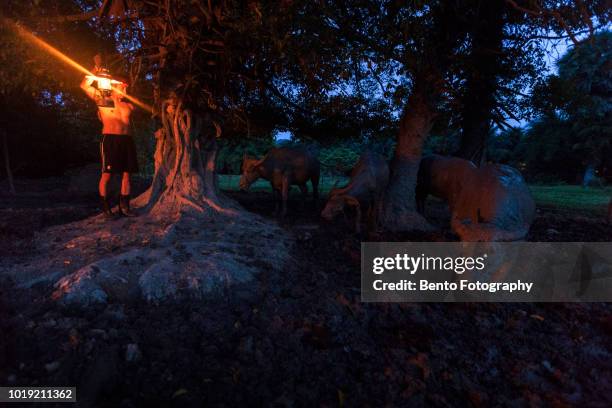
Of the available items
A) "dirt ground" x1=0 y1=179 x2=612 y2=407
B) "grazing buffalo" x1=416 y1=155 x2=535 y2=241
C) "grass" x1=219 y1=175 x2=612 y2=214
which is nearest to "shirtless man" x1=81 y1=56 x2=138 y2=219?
"dirt ground" x1=0 y1=179 x2=612 y2=407

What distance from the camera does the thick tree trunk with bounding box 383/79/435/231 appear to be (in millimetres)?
7742

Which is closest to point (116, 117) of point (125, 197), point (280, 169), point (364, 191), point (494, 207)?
point (125, 197)

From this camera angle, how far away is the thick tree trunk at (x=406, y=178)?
7.74 metres

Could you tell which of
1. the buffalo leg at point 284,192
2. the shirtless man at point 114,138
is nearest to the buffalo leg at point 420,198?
the buffalo leg at point 284,192

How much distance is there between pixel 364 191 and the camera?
696cm

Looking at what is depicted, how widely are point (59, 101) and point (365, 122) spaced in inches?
433

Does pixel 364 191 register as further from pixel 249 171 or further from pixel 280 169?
pixel 249 171

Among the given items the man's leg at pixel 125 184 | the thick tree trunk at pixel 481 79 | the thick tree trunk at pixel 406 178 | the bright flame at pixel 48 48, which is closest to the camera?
the bright flame at pixel 48 48

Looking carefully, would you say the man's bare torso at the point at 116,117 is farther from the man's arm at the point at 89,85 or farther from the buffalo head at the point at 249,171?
the buffalo head at the point at 249,171

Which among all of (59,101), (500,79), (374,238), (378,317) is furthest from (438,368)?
(59,101)

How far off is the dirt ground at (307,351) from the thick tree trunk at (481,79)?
4903 mm

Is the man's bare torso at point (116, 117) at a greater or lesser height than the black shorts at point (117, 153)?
greater

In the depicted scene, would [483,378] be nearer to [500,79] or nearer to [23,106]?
[500,79]

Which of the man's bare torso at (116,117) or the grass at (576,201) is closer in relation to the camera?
the man's bare torso at (116,117)
